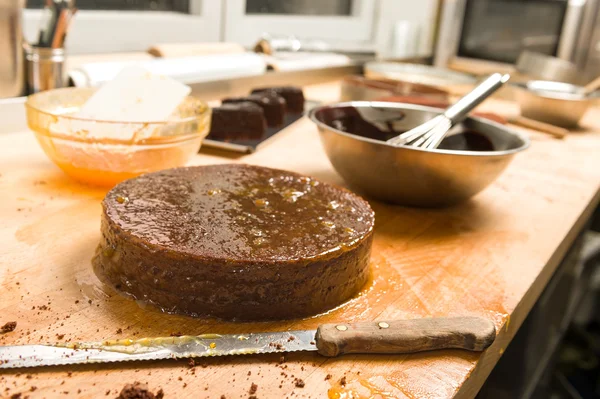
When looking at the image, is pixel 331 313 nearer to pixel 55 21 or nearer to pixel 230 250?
pixel 230 250

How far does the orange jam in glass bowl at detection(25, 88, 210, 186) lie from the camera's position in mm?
958

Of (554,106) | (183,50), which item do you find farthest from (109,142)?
(554,106)

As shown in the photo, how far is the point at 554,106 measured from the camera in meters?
2.01

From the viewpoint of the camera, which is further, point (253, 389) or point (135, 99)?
point (135, 99)

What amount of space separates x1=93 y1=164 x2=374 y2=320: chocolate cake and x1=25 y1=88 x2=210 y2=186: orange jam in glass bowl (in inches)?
6.1

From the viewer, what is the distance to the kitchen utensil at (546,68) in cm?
244

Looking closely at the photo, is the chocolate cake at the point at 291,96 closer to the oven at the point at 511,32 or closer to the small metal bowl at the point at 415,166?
the small metal bowl at the point at 415,166

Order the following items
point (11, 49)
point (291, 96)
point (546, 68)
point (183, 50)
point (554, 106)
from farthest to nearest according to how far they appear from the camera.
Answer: point (546, 68) < point (554, 106) < point (183, 50) < point (291, 96) < point (11, 49)

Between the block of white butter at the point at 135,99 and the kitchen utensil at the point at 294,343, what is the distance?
541 millimetres

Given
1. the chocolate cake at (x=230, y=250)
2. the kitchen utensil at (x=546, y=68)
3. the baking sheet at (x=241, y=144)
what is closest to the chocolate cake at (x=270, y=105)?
the baking sheet at (x=241, y=144)

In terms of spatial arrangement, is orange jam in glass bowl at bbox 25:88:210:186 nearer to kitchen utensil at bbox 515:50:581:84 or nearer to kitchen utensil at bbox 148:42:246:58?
kitchen utensil at bbox 148:42:246:58

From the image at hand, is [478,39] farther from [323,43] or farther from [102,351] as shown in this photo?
[102,351]

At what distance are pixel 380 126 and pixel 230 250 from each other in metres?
0.70

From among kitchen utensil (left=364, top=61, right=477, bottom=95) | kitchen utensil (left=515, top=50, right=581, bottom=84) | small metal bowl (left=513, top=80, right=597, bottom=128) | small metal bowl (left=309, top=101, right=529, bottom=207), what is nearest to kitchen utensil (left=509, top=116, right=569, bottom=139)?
small metal bowl (left=513, top=80, right=597, bottom=128)
